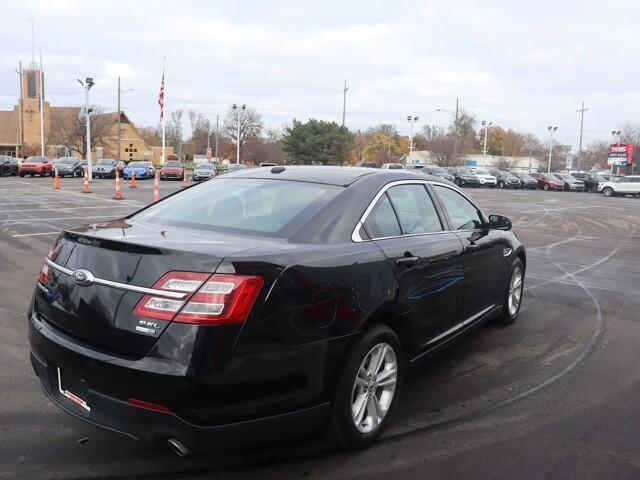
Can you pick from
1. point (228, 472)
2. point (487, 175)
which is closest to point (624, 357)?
point (228, 472)

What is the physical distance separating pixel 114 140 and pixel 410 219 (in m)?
88.7

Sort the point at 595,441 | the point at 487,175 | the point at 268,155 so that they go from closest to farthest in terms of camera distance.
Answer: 1. the point at 595,441
2. the point at 487,175
3. the point at 268,155

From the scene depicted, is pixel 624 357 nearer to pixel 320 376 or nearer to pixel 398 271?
pixel 398 271

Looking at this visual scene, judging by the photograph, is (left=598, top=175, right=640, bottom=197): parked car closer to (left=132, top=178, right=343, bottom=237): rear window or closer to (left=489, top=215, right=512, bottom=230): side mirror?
(left=489, top=215, right=512, bottom=230): side mirror

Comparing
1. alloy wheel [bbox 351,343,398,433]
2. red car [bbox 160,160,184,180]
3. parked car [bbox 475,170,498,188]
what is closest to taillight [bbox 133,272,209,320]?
alloy wheel [bbox 351,343,398,433]

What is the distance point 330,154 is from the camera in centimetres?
6488


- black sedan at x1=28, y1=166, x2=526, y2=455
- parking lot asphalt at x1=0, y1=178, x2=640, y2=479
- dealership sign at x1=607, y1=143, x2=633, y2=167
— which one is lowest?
parking lot asphalt at x1=0, y1=178, x2=640, y2=479

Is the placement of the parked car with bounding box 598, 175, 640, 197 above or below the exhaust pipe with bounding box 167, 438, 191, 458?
above

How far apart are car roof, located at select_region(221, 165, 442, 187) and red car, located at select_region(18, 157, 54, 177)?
39796 mm

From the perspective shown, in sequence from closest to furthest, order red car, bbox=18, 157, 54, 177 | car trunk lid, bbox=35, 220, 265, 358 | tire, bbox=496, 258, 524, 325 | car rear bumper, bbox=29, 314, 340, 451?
car rear bumper, bbox=29, 314, 340, 451 < car trunk lid, bbox=35, 220, 265, 358 < tire, bbox=496, 258, 524, 325 < red car, bbox=18, 157, 54, 177

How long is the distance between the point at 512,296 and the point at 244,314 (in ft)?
13.8

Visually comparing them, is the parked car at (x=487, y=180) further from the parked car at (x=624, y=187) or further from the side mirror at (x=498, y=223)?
the side mirror at (x=498, y=223)

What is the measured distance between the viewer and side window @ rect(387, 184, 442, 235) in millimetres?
4035

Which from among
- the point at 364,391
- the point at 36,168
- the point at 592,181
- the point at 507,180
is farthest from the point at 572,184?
the point at 364,391
